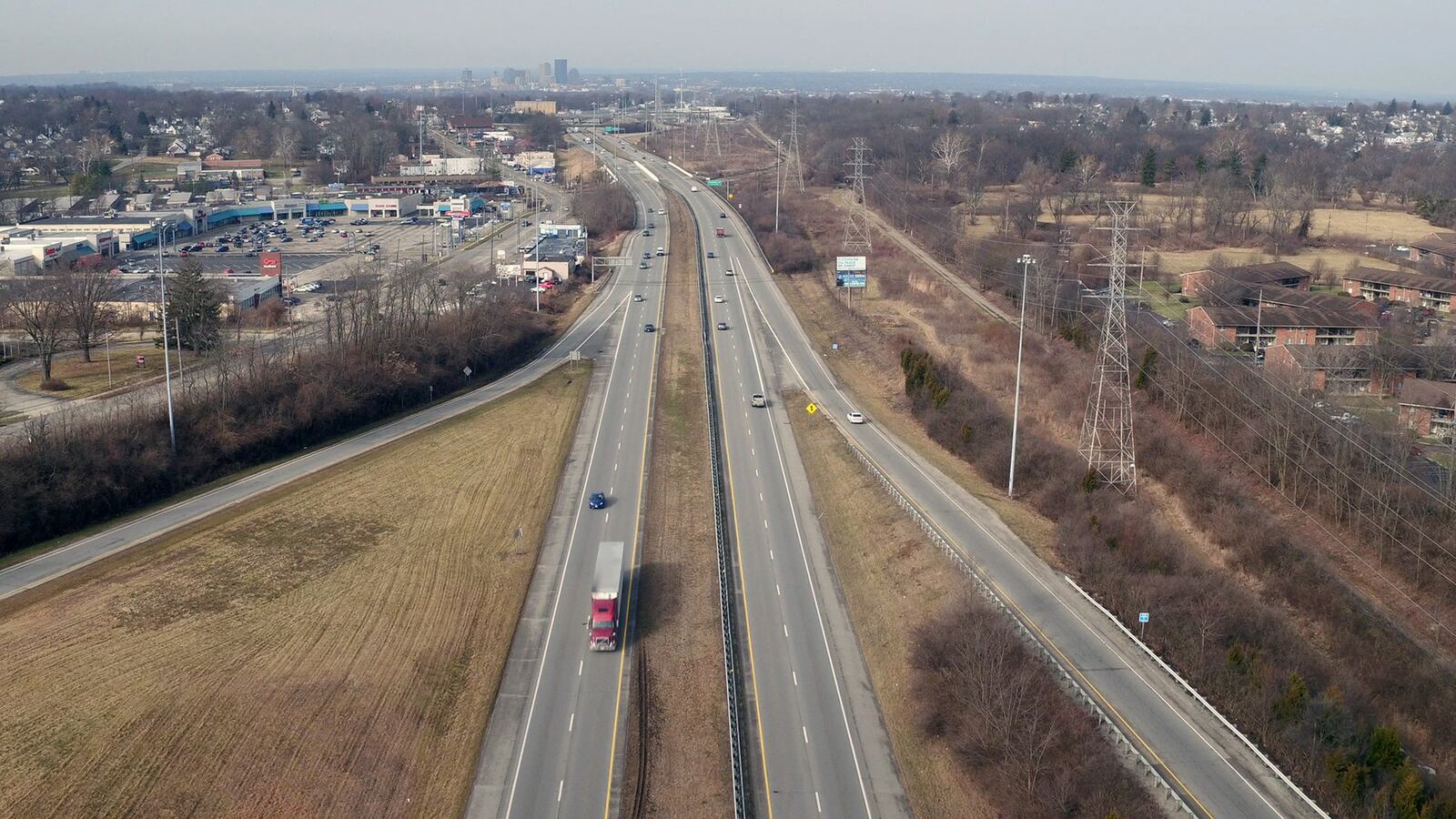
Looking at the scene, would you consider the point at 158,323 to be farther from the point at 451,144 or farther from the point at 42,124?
the point at 42,124

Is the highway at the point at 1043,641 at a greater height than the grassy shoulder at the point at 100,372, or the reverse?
the grassy shoulder at the point at 100,372

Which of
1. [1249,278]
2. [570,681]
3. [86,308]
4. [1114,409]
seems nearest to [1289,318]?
[1249,278]

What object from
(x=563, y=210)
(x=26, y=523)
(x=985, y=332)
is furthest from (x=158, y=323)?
(x=563, y=210)

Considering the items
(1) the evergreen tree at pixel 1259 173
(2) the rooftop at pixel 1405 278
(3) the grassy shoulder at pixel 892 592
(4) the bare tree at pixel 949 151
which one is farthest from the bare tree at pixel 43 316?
(1) the evergreen tree at pixel 1259 173

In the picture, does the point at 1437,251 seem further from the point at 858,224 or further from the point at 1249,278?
the point at 858,224

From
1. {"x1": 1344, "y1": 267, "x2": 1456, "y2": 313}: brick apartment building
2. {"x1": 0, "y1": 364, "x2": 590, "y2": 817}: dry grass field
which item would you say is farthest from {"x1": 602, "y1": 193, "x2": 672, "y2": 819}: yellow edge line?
{"x1": 1344, "y1": 267, "x2": 1456, "y2": 313}: brick apartment building

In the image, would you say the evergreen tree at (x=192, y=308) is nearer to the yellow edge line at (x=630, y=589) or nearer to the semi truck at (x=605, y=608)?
the yellow edge line at (x=630, y=589)

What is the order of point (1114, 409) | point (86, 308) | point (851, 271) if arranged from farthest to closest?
point (851, 271), point (86, 308), point (1114, 409)
